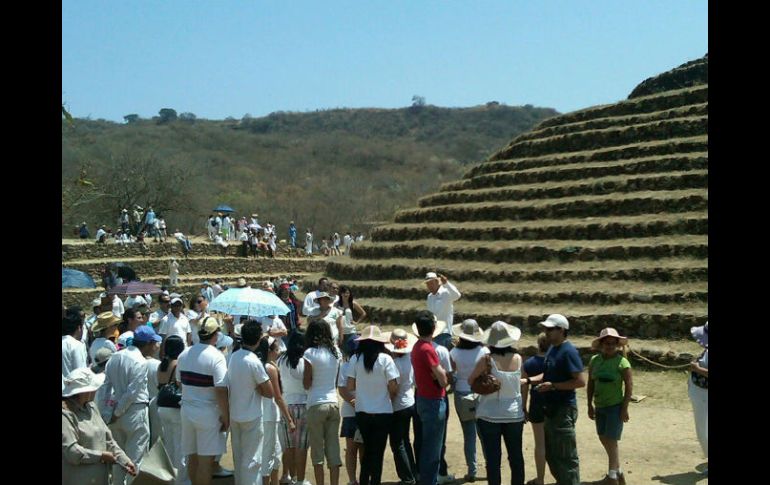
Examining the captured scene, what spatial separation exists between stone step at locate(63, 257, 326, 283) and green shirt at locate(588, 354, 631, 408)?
2518 cm

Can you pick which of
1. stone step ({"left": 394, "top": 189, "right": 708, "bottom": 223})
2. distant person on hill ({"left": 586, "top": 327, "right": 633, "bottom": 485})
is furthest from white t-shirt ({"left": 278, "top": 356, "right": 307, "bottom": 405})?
stone step ({"left": 394, "top": 189, "right": 708, "bottom": 223})

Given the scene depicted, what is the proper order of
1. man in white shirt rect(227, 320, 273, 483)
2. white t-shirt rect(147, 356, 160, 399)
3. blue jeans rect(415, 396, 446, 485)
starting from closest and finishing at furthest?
man in white shirt rect(227, 320, 273, 483) → blue jeans rect(415, 396, 446, 485) → white t-shirt rect(147, 356, 160, 399)

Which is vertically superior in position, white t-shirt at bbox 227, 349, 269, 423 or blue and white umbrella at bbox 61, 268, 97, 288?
blue and white umbrella at bbox 61, 268, 97, 288

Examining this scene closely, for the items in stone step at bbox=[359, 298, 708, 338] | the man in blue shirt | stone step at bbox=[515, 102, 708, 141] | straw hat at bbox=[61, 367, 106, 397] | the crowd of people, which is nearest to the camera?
straw hat at bbox=[61, 367, 106, 397]

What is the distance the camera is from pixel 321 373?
6.90 meters

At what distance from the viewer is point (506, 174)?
19141 millimetres

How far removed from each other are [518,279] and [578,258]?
1.20 metres

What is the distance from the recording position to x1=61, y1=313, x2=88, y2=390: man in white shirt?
24.5 feet

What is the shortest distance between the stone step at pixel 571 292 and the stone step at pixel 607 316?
0.37 ft

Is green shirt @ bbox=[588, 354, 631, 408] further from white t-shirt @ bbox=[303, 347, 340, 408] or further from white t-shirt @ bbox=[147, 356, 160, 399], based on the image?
white t-shirt @ bbox=[147, 356, 160, 399]

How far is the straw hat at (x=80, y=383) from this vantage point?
522 centimetres

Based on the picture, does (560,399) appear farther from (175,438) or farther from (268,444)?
(175,438)

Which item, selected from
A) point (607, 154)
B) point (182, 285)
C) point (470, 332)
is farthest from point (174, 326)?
point (182, 285)

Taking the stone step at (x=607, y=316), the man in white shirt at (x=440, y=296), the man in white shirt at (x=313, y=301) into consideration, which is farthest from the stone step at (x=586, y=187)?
the man in white shirt at (x=313, y=301)
